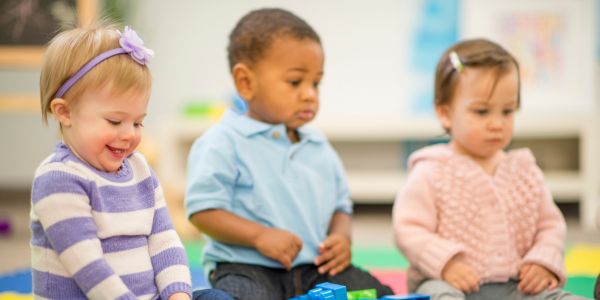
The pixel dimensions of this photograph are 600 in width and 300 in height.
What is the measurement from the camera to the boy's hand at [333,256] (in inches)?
73.3

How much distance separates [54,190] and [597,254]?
2305 mm

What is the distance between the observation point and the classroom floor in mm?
2832

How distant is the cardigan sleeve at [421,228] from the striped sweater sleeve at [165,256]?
61 centimetres

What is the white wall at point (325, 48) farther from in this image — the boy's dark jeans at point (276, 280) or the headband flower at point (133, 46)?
the headband flower at point (133, 46)

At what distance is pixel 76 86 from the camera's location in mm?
1331

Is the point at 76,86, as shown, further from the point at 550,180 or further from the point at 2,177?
the point at 2,177

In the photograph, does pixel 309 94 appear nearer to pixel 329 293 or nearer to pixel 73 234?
pixel 329 293

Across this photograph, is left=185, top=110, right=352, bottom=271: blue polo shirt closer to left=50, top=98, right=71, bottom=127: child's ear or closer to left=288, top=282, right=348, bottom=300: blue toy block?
left=288, top=282, right=348, bottom=300: blue toy block

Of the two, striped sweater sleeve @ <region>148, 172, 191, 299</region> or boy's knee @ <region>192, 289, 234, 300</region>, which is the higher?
striped sweater sleeve @ <region>148, 172, 191, 299</region>

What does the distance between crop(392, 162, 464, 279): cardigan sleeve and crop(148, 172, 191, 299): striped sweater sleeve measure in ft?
2.01

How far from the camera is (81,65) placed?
1.33m

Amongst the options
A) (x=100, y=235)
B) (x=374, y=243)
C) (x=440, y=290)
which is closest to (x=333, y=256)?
(x=440, y=290)

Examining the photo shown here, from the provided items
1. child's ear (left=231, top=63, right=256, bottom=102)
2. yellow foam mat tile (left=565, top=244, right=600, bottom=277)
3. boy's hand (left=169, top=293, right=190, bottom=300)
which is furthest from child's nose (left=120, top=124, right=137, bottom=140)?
yellow foam mat tile (left=565, top=244, right=600, bottom=277)

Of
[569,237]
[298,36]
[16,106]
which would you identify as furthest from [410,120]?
[298,36]
